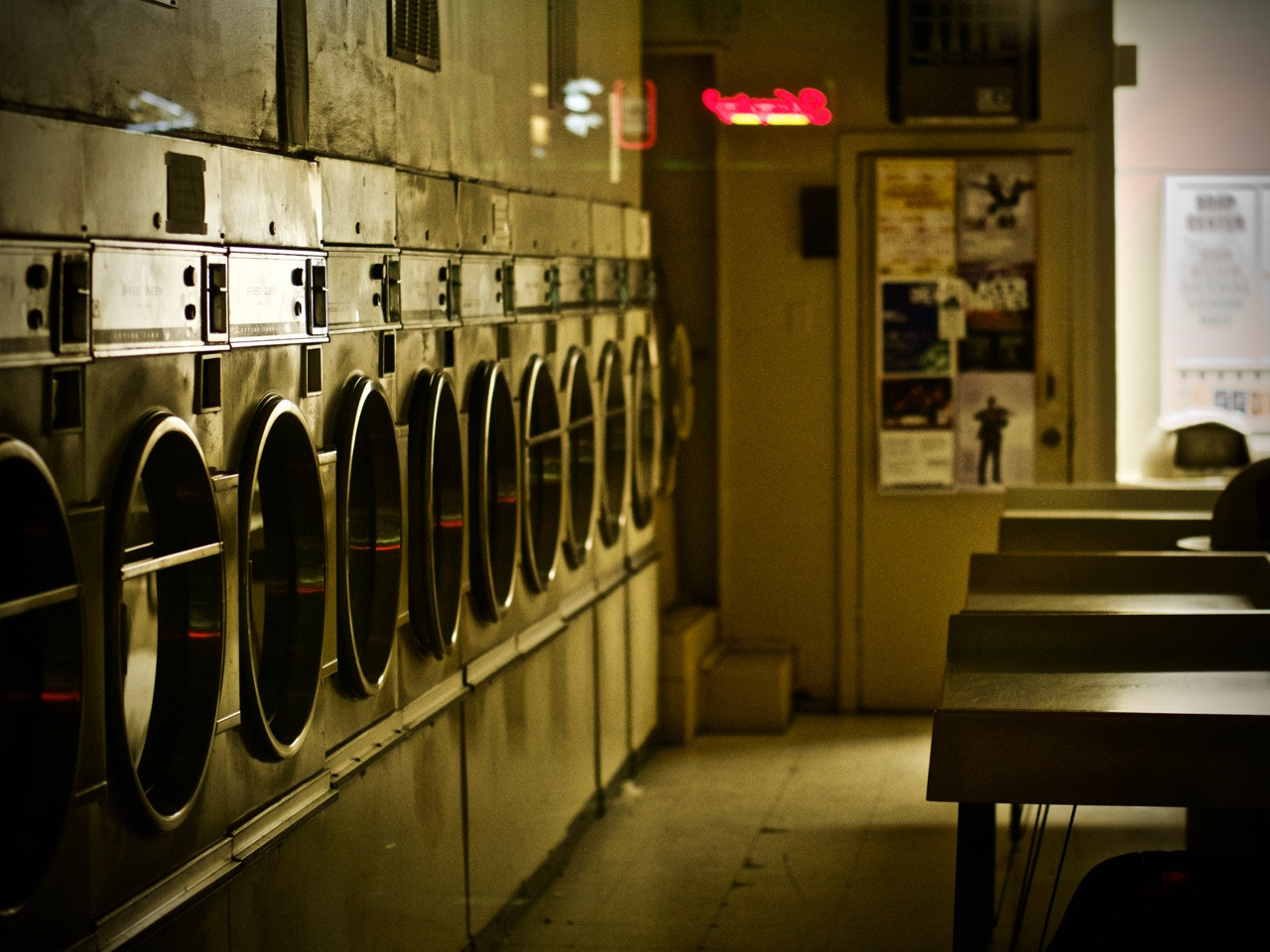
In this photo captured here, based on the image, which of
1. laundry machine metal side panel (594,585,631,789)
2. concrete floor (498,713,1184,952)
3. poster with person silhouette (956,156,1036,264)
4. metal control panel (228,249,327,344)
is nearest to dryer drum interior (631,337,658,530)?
laundry machine metal side panel (594,585,631,789)

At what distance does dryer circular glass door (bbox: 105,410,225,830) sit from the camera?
261 cm

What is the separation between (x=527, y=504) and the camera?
15.9 feet

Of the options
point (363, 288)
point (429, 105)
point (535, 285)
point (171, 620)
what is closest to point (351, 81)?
point (363, 288)

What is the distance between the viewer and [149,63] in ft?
8.48

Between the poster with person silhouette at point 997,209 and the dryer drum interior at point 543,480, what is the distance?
9.18ft

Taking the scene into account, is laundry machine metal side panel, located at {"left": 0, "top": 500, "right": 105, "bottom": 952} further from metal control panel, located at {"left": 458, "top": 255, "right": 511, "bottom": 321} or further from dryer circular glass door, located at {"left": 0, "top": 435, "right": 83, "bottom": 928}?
metal control panel, located at {"left": 458, "top": 255, "right": 511, "bottom": 321}

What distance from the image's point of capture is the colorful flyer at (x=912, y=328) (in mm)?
7316

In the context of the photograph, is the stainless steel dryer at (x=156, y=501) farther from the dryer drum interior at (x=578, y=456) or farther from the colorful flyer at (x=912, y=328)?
Answer: the colorful flyer at (x=912, y=328)

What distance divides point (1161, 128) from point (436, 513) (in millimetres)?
4414

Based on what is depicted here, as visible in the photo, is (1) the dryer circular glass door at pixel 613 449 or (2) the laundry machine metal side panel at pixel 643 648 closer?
(1) the dryer circular glass door at pixel 613 449

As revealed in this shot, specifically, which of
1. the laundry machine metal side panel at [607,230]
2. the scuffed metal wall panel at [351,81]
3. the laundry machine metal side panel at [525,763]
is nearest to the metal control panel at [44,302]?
the scuffed metal wall panel at [351,81]

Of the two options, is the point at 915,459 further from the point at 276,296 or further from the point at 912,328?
the point at 276,296

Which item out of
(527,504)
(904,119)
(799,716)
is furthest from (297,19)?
(799,716)

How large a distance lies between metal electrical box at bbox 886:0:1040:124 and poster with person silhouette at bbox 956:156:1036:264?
0.23m
